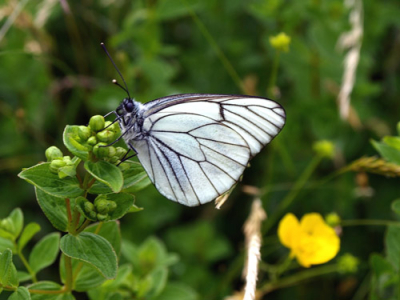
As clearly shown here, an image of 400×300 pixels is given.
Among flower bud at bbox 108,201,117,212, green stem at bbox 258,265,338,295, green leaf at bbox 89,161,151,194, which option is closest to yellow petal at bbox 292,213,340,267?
green stem at bbox 258,265,338,295

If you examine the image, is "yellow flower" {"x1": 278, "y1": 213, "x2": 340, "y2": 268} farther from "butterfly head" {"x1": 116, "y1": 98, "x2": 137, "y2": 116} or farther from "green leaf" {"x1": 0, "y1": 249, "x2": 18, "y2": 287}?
"green leaf" {"x1": 0, "y1": 249, "x2": 18, "y2": 287}

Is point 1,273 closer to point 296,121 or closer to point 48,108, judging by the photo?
point 48,108

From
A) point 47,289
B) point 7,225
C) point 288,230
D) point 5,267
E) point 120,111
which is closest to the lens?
point 5,267

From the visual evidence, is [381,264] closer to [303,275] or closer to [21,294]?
[303,275]

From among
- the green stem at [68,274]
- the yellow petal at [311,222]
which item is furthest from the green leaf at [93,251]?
the yellow petal at [311,222]

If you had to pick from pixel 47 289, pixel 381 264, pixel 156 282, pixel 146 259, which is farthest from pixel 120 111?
pixel 381 264
